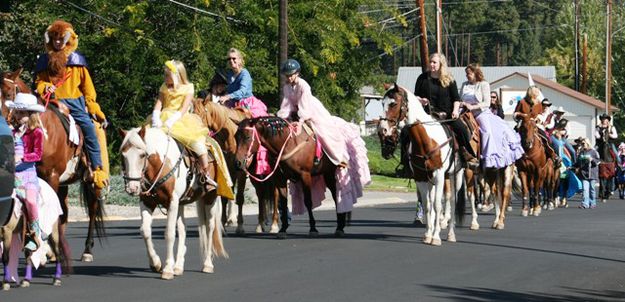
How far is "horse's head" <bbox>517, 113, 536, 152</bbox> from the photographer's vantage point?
2947 centimetres

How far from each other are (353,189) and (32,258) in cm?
869

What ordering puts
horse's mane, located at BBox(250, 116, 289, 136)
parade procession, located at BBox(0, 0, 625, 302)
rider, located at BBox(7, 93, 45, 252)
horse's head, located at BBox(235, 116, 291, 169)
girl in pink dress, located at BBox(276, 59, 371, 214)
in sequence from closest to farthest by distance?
rider, located at BBox(7, 93, 45, 252) → parade procession, located at BBox(0, 0, 625, 302) → horse's head, located at BBox(235, 116, 291, 169) → horse's mane, located at BBox(250, 116, 289, 136) → girl in pink dress, located at BBox(276, 59, 371, 214)

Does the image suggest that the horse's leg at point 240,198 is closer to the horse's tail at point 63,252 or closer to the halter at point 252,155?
the halter at point 252,155

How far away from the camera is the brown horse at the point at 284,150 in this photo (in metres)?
20.5

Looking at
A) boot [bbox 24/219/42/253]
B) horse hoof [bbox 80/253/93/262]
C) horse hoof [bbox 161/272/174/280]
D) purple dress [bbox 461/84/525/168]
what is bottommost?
horse hoof [bbox 80/253/93/262]

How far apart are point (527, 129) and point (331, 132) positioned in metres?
9.04

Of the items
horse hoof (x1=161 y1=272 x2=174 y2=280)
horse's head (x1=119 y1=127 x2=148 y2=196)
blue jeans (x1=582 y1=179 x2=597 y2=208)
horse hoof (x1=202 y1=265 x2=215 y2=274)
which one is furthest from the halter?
blue jeans (x1=582 y1=179 x2=597 y2=208)

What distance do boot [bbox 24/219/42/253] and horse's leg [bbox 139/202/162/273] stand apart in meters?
1.25

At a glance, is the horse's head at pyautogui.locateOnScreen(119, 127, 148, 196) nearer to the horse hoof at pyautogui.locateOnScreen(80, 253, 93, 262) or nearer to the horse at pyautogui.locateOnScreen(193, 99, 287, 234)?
the horse hoof at pyautogui.locateOnScreen(80, 253, 93, 262)

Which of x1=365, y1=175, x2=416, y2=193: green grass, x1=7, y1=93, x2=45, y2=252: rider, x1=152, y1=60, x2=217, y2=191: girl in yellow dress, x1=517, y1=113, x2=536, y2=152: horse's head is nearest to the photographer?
x1=7, y1=93, x2=45, y2=252: rider

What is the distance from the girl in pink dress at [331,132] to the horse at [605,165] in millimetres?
21141

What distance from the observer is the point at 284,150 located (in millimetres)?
21094

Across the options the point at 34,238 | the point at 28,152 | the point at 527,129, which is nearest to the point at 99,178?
the point at 28,152

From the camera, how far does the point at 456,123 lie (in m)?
21.7
